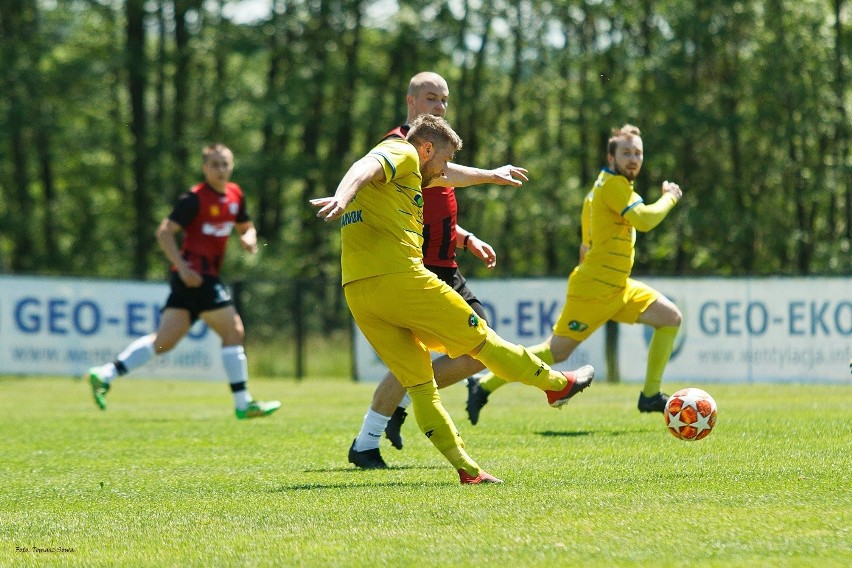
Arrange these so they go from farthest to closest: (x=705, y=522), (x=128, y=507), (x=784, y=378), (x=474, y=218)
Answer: (x=474, y=218), (x=784, y=378), (x=128, y=507), (x=705, y=522)

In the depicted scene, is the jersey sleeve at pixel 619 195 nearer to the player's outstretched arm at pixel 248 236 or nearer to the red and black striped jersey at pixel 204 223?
the player's outstretched arm at pixel 248 236

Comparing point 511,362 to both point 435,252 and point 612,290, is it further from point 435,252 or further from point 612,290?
point 612,290

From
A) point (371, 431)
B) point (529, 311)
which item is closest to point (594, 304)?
point (371, 431)

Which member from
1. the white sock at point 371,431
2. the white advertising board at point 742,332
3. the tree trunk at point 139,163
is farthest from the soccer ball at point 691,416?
the tree trunk at point 139,163

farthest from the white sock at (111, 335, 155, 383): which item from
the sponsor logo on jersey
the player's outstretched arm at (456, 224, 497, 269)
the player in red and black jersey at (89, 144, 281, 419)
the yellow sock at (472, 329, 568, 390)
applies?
the yellow sock at (472, 329, 568, 390)

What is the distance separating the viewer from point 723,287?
17703 mm

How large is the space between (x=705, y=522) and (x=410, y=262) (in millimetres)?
2006

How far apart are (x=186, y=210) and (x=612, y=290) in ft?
12.8

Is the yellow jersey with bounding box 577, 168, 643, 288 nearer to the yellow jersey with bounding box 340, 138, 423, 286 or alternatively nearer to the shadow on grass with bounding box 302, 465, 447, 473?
the shadow on grass with bounding box 302, 465, 447, 473

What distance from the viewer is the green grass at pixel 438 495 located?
15.6 ft

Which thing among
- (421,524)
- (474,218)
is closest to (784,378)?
(421,524)

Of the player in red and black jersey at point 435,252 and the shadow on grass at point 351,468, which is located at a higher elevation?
the player in red and black jersey at point 435,252

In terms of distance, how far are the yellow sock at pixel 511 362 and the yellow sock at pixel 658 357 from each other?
3.04 metres

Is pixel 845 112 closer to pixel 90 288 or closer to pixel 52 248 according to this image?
pixel 90 288
